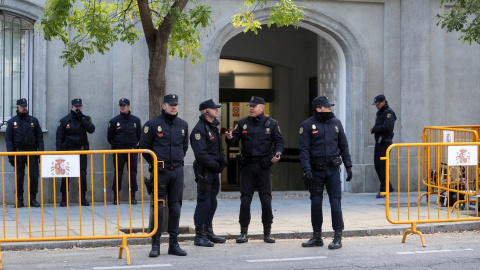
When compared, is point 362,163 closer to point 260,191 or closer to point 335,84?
point 335,84

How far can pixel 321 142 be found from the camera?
10.2 meters

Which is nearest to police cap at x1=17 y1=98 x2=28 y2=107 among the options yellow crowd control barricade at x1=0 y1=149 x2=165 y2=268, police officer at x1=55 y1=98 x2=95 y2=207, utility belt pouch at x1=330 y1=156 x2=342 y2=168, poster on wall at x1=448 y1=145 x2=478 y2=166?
police officer at x1=55 y1=98 x2=95 y2=207

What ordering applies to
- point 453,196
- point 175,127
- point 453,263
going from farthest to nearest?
point 453,196 → point 175,127 → point 453,263

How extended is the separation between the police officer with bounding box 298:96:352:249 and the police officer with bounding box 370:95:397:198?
17.2ft

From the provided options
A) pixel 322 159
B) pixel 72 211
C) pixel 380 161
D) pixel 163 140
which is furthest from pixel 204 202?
pixel 380 161

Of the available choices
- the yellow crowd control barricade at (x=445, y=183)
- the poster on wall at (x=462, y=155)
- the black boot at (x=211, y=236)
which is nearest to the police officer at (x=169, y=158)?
the black boot at (x=211, y=236)

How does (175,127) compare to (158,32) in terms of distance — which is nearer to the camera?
(175,127)

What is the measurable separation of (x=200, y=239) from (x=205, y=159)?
1077mm

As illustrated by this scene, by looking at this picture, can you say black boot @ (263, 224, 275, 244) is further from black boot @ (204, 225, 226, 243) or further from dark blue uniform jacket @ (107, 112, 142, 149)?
dark blue uniform jacket @ (107, 112, 142, 149)

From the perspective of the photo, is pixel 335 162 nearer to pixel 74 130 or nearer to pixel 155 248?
pixel 155 248

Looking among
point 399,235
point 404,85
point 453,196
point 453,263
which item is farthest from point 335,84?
point 453,263

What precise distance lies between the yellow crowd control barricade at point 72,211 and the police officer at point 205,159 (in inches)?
30.0

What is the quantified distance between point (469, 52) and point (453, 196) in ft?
17.5

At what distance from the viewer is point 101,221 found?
38.9 ft
